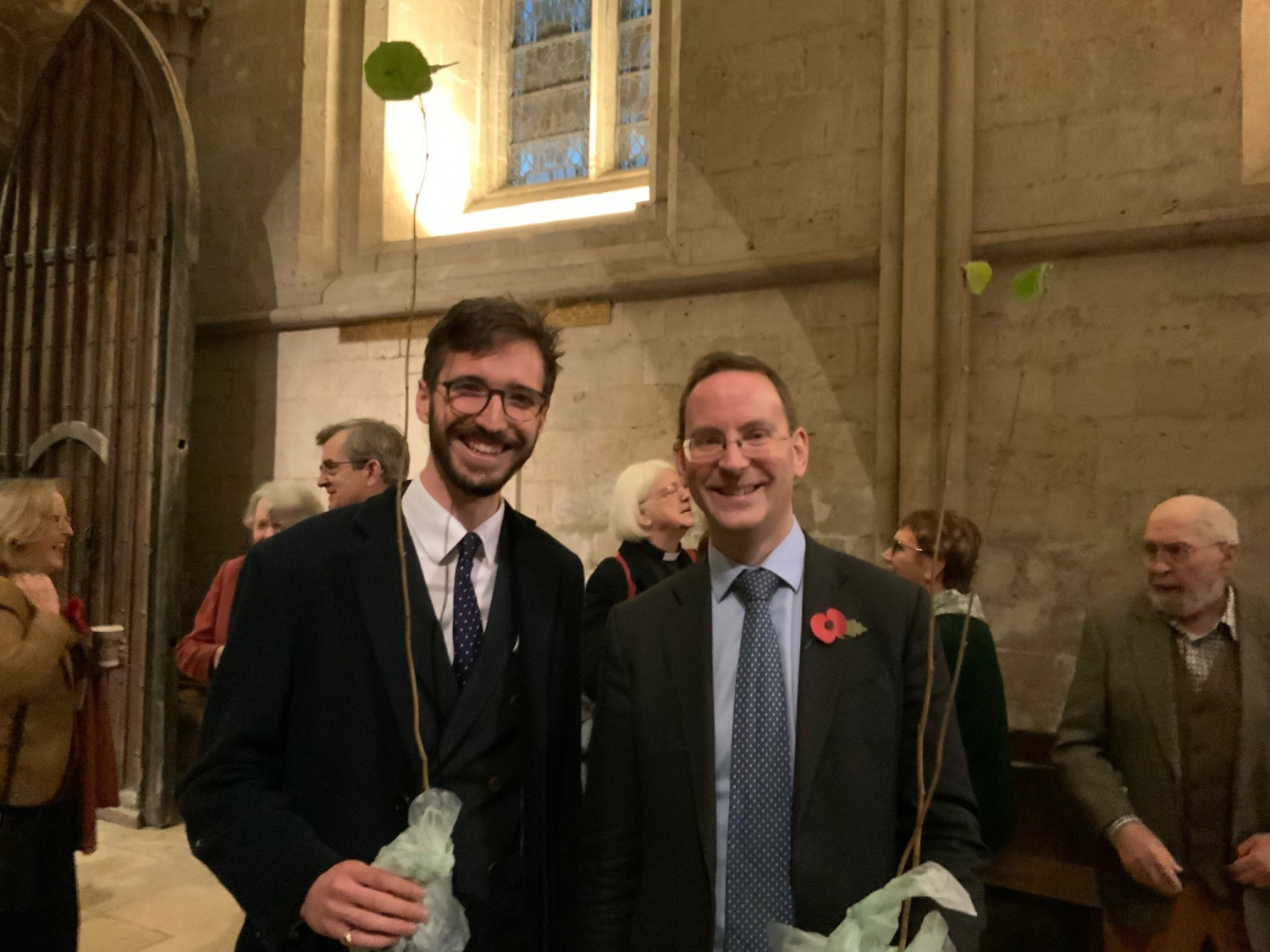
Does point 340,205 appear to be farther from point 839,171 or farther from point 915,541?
point 915,541

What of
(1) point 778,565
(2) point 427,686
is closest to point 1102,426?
(1) point 778,565

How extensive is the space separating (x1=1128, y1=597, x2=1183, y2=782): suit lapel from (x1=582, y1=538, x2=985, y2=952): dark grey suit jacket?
1.23 m

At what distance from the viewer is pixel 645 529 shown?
2.84m

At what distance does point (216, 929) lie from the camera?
3352 millimetres

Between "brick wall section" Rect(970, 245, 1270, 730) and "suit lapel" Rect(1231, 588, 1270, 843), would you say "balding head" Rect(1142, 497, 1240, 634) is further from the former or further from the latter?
"brick wall section" Rect(970, 245, 1270, 730)

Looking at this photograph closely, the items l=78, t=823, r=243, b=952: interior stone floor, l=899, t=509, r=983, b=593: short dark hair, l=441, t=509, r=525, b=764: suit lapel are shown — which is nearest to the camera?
l=441, t=509, r=525, b=764: suit lapel

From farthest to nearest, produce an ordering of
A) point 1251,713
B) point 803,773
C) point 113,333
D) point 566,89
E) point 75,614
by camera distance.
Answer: point 566,89 → point 113,333 → point 75,614 → point 1251,713 → point 803,773

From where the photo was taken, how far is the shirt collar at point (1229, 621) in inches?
86.0

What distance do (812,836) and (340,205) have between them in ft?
16.6

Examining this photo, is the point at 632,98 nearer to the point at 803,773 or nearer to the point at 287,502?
the point at 287,502

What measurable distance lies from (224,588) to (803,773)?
257 centimetres

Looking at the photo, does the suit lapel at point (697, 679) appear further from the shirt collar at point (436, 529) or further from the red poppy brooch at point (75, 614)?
the red poppy brooch at point (75, 614)

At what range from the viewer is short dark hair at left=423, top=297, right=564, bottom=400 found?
4.43 ft

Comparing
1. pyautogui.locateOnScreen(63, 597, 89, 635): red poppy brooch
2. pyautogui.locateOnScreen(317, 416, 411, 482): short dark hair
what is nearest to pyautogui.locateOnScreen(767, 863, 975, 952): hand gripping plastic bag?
pyautogui.locateOnScreen(317, 416, 411, 482): short dark hair
